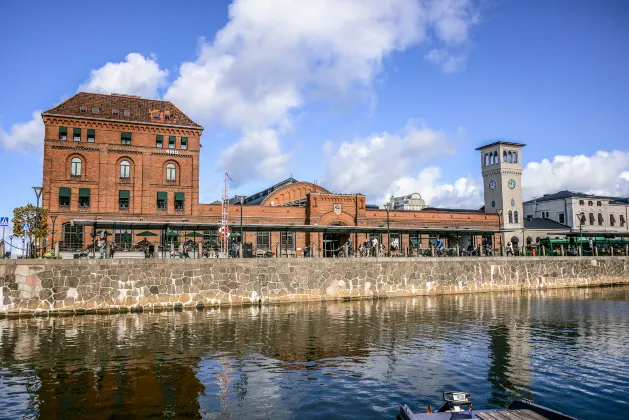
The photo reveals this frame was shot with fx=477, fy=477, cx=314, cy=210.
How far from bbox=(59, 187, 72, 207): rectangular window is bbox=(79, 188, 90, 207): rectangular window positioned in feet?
3.04

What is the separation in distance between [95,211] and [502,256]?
36.9 metres

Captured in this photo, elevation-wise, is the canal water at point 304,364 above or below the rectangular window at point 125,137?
below

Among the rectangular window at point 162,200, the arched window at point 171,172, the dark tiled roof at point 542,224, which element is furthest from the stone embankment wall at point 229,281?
the dark tiled roof at point 542,224

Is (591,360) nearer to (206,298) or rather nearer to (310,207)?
(206,298)

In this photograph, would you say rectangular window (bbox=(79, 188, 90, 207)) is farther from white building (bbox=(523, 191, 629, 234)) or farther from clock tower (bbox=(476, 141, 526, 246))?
white building (bbox=(523, 191, 629, 234))

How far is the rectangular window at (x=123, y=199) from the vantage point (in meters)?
45.8

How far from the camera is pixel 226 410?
1061 centimetres

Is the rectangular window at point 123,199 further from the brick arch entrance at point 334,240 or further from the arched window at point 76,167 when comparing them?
the brick arch entrance at point 334,240

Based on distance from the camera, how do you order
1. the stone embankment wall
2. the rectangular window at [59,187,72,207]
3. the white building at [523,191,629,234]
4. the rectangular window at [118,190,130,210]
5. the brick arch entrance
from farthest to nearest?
1. the white building at [523,191,629,234]
2. the brick arch entrance
3. the rectangular window at [118,190,130,210]
4. the rectangular window at [59,187,72,207]
5. the stone embankment wall

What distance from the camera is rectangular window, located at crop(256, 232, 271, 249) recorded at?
49.5 meters

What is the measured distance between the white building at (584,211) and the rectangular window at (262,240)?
4859 centimetres

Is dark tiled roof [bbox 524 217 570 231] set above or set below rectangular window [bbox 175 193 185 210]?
below

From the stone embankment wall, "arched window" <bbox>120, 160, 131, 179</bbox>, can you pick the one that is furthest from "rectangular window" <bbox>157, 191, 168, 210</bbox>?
the stone embankment wall

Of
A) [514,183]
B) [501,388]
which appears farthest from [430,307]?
[514,183]
